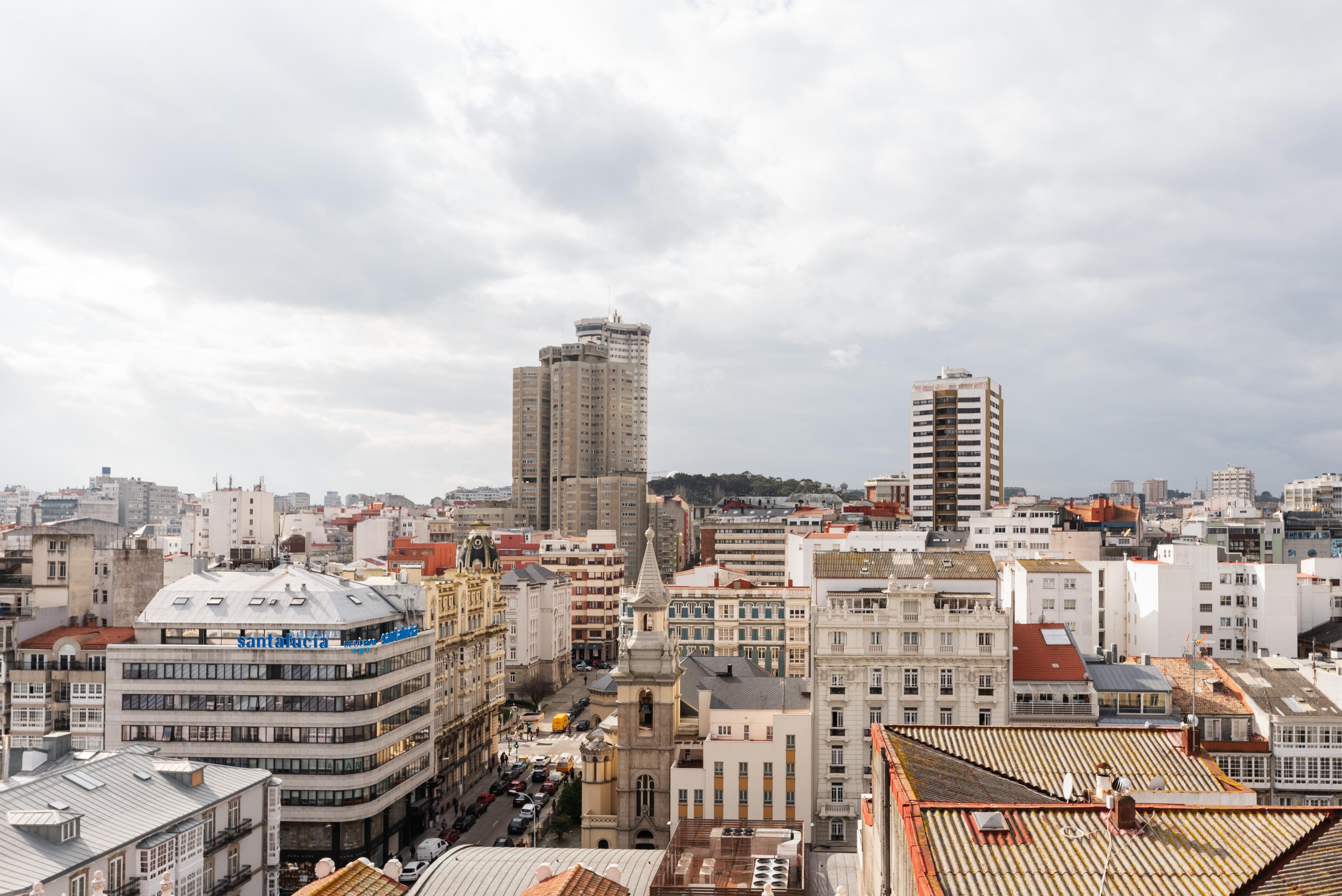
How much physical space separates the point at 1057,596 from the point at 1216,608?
679 inches

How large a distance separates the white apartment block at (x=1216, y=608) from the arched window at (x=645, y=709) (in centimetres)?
6250

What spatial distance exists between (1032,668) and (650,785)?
30.6 meters

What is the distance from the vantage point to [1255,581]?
112312 millimetres

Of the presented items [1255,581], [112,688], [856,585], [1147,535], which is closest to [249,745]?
[112,688]

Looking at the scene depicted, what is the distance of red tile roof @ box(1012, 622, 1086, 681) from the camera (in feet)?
260

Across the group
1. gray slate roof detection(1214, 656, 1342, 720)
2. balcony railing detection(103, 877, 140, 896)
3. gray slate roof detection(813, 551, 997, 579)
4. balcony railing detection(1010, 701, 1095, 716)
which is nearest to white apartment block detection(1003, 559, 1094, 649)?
gray slate roof detection(1214, 656, 1342, 720)

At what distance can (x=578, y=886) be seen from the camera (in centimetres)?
4047

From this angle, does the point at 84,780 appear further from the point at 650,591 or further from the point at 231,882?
the point at 650,591

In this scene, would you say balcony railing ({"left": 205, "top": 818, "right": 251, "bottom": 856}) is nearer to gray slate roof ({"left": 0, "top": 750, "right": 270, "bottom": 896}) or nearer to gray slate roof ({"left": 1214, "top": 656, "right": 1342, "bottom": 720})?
gray slate roof ({"left": 0, "top": 750, "right": 270, "bottom": 896})

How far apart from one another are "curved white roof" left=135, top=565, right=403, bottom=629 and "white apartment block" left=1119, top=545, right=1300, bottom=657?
79429 mm

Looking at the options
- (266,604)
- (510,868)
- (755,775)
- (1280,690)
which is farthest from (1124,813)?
(266,604)

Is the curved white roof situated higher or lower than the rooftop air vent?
lower

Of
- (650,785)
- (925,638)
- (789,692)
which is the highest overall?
(925,638)

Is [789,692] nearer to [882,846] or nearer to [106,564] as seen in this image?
[882,846]
